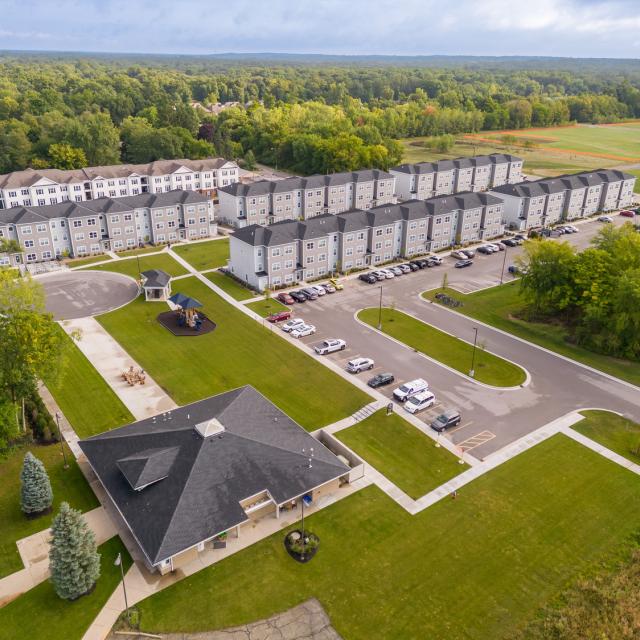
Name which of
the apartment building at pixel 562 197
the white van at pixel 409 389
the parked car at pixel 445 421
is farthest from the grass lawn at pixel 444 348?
the apartment building at pixel 562 197

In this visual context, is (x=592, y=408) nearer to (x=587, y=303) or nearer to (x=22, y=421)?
(x=587, y=303)

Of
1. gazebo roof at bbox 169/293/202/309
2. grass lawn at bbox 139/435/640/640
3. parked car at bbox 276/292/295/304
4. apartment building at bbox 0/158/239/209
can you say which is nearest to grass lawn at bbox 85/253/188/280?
gazebo roof at bbox 169/293/202/309

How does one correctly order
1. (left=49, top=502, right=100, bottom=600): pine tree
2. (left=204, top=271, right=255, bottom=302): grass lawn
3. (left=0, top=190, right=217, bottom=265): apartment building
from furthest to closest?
(left=0, top=190, right=217, bottom=265): apartment building → (left=204, top=271, right=255, bottom=302): grass lawn → (left=49, top=502, right=100, bottom=600): pine tree

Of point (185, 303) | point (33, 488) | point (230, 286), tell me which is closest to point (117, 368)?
point (185, 303)

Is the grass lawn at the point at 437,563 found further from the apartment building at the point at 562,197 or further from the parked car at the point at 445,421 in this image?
the apartment building at the point at 562,197

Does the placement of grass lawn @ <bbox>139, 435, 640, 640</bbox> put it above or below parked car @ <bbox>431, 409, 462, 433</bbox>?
below

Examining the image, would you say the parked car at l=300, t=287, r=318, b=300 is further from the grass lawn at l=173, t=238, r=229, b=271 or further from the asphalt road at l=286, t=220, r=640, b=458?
the grass lawn at l=173, t=238, r=229, b=271
